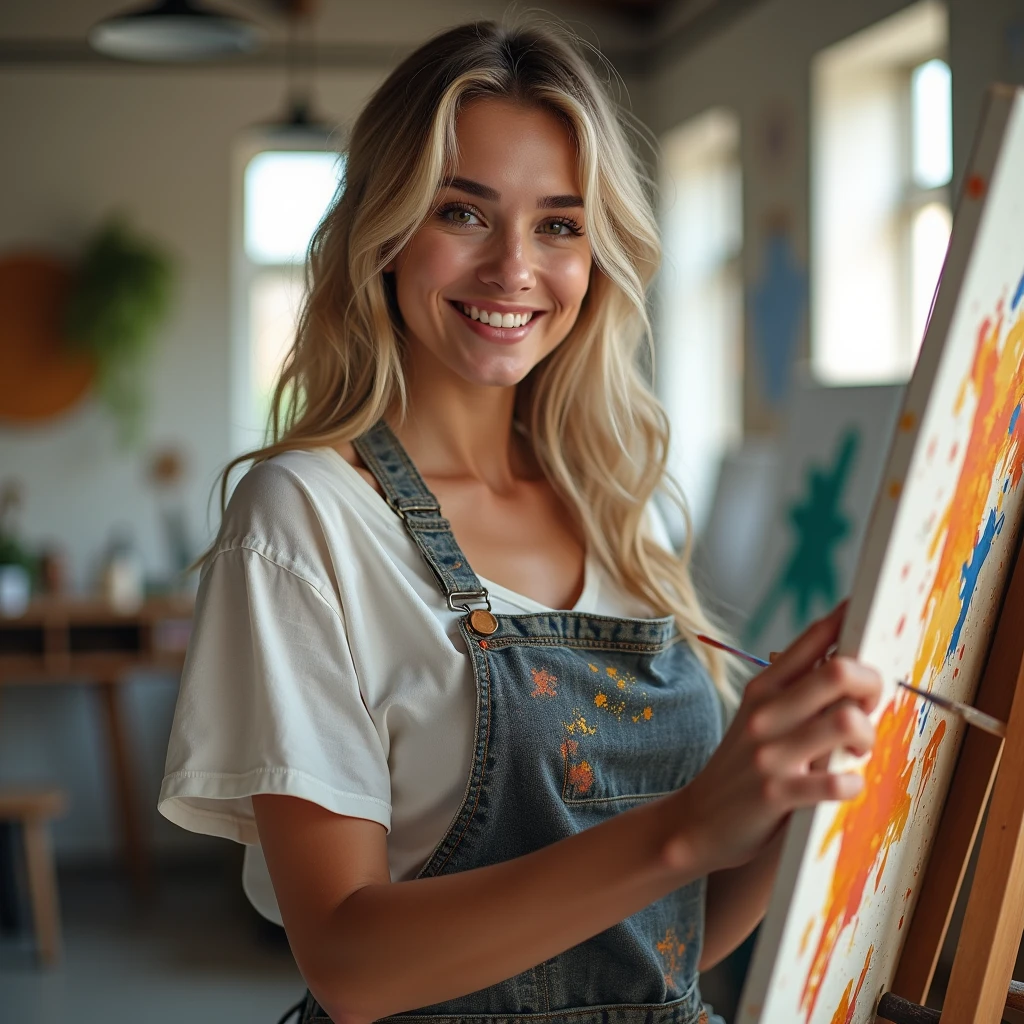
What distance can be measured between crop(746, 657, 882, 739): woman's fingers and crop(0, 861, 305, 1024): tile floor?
3467mm

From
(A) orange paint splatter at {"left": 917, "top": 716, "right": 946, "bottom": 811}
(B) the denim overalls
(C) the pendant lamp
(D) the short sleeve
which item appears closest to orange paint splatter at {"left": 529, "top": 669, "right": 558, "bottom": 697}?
(B) the denim overalls

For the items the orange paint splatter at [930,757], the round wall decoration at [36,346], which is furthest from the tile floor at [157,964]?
the orange paint splatter at [930,757]

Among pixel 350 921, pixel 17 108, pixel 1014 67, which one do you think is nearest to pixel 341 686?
pixel 350 921

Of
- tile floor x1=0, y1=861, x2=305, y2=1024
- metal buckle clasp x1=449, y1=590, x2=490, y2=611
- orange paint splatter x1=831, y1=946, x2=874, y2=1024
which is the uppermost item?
metal buckle clasp x1=449, y1=590, x2=490, y2=611

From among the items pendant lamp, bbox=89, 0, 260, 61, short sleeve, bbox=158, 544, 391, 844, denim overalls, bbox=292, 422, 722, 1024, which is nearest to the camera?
short sleeve, bbox=158, 544, 391, 844

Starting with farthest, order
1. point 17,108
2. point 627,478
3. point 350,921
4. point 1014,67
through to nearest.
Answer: point 17,108, point 1014,67, point 627,478, point 350,921

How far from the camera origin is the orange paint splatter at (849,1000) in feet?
2.93

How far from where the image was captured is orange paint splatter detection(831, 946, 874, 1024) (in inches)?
35.2

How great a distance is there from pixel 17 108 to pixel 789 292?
3549mm

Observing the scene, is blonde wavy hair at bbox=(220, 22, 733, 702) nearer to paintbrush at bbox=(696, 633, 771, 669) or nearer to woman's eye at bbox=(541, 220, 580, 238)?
woman's eye at bbox=(541, 220, 580, 238)

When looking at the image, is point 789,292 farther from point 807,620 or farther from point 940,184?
point 807,620

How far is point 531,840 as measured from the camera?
47.6 inches

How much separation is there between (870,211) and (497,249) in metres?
3.31

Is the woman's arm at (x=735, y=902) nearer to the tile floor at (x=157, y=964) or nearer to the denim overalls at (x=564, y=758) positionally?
the denim overalls at (x=564, y=758)
